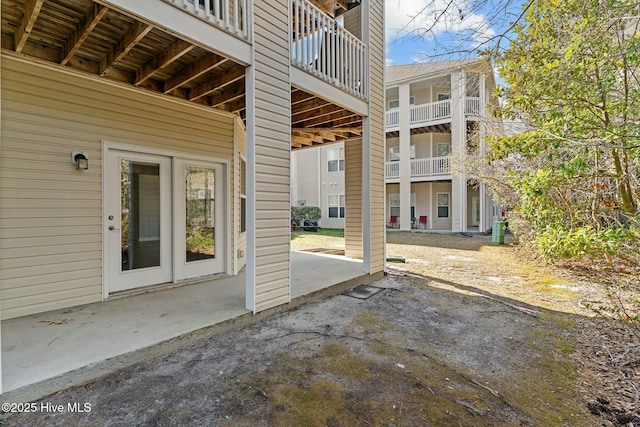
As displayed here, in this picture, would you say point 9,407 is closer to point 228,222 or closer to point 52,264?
point 52,264

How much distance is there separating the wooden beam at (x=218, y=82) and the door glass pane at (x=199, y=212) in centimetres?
113

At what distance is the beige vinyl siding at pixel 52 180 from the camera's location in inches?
130

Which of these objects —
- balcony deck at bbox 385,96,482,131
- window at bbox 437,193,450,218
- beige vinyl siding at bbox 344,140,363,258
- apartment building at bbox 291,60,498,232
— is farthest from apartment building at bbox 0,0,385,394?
window at bbox 437,193,450,218

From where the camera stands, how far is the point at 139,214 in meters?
4.36

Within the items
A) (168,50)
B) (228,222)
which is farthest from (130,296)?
(168,50)

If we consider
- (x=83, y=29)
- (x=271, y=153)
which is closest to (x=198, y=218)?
(x=271, y=153)

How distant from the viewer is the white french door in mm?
4074

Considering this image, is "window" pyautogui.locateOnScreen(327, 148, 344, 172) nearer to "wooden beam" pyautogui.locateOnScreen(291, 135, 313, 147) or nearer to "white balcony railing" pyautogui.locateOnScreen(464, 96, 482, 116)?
"white balcony railing" pyautogui.locateOnScreen(464, 96, 482, 116)

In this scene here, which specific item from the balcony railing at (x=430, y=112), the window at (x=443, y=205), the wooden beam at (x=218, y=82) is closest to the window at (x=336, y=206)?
the balcony railing at (x=430, y=112)

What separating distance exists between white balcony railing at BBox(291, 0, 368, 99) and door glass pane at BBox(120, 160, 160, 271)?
8.66ft

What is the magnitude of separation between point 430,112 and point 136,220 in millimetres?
14225

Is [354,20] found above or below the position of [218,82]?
above

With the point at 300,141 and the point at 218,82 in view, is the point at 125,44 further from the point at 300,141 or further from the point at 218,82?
the point at 300,141

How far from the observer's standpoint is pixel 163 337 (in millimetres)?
2842
